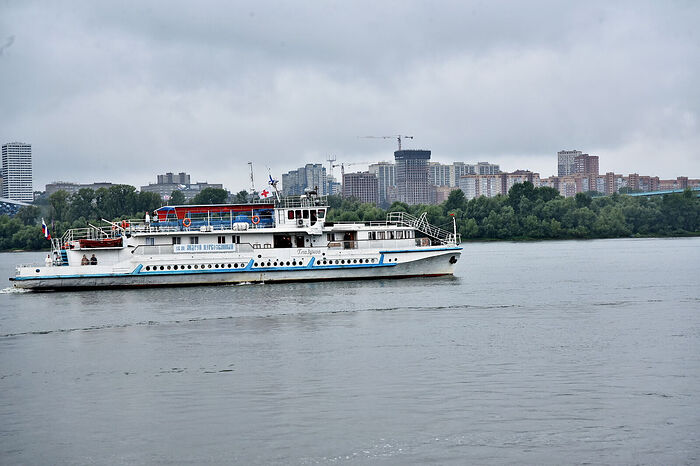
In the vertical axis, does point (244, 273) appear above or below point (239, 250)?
below

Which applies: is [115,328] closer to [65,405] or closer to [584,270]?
[65,405]

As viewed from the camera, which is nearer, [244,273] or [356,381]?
[356,381]

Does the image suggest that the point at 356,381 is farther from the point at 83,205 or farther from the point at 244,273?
the point at 83,205

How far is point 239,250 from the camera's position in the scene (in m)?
55.3

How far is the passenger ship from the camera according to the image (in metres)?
54.1

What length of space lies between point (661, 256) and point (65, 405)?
73325 mm

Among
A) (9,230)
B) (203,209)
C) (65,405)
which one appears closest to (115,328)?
(65,405)

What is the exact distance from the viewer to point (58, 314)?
42531 millimetres

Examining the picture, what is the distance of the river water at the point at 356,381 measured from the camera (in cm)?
1903

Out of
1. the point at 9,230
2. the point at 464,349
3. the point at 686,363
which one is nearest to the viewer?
the point at 686,363

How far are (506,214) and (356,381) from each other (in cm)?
12207

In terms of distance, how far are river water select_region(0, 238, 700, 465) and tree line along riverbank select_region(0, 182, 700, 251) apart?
9239 centimetres

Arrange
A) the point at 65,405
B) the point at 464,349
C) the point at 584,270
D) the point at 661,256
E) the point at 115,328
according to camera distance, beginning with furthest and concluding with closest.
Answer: the point at 661,256 → the point at 584,270 → the point at 115,328 → the point at 464,349 → the point at 65,405

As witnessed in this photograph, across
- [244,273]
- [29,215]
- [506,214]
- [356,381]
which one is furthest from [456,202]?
[356,381]
